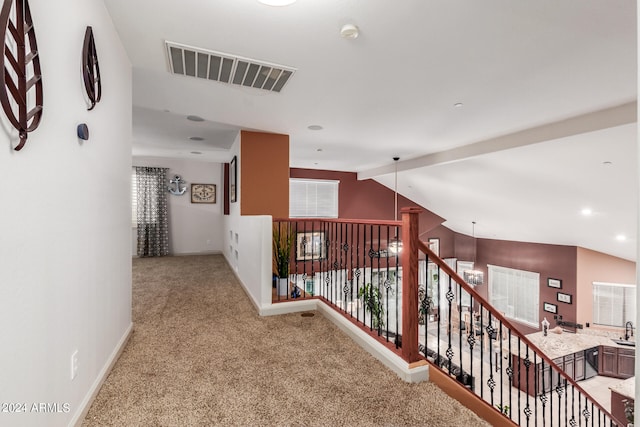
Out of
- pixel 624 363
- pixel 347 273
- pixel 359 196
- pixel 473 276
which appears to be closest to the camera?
pixel 347 273

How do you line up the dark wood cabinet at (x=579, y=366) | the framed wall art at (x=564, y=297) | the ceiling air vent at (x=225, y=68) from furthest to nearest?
the framed wall art at (x=564, y=297)
the dark wood cabinet at (x=579, y=366)
the ceiling air vent at (x=225, y=68)

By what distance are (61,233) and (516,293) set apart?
36.0ft

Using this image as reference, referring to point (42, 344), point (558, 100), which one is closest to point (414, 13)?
point (558, 100)

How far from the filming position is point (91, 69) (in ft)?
5.54

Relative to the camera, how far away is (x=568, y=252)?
7.93m

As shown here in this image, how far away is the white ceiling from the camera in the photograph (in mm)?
1934

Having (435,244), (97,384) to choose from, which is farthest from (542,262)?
(97,384)

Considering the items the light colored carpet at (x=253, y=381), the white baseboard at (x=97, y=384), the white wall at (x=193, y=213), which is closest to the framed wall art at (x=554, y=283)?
the light colored carpet at (x=253, y=381)

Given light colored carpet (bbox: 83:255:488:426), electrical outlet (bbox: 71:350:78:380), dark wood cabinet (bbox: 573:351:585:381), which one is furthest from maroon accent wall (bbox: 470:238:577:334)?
electrical outlet (bbox: 71:350:78:380)

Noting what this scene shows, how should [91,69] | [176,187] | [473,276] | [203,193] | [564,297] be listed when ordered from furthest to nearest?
1. [473,276]
2. [564,297]
3. [203,193]
4. [176,187]
5. [91,69]

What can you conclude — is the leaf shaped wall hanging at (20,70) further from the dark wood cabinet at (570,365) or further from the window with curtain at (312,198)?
the dark wood cabinet at (570,365)

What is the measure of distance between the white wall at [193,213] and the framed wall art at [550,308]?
9.01 metres

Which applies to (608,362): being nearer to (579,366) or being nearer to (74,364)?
(579,366)

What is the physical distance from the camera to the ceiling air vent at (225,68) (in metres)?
2.41
